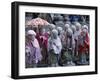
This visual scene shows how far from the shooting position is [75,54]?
1.43 m

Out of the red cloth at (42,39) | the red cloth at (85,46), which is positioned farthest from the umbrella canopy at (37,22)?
the red cloth at (85,46)

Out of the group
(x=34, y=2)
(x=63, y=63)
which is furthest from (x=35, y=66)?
(x=34, y=2)

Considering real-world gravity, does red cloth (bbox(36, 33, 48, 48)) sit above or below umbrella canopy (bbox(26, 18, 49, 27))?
below

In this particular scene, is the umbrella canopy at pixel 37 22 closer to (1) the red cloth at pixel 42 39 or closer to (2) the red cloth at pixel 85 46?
(1) the red cloth at pixel 42 39

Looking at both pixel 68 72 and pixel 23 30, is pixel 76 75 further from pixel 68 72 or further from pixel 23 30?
pixel 23 30

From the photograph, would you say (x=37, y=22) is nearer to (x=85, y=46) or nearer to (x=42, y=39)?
(x=42, y=39)

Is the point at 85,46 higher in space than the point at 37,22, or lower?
lower

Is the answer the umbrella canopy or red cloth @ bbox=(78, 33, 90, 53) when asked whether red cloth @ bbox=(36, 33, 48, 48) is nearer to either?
the umbrella canopy

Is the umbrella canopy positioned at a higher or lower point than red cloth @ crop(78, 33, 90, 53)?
higher

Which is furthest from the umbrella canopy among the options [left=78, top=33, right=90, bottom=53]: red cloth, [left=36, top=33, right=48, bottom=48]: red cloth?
[left=78, top=33, right=90, bottom=53]: red cloth

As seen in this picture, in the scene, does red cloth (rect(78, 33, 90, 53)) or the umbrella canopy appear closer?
the umbrella canopy

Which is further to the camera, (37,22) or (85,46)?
(85,46)

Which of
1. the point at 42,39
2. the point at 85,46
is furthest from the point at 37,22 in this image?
the point at 85,46

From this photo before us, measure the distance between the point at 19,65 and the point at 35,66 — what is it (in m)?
0.08
